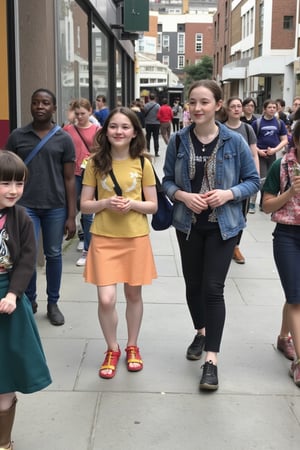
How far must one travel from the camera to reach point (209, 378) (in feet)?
12.1

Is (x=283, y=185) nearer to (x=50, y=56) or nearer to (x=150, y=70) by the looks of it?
(x=50, y=56)

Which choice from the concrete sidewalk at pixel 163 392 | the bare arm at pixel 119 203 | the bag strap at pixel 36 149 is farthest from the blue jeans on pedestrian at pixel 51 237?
the bare arm at pixel 119 203

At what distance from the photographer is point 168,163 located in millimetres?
3953

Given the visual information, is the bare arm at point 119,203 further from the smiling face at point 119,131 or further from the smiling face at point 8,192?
the smiling face at point 8,192

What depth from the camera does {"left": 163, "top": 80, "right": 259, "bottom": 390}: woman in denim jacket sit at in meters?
3.65

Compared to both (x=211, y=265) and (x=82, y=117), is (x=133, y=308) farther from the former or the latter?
(x=82, y=117)

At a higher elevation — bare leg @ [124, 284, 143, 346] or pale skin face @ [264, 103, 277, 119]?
pale skin face @ [264, 103, 277, 119]

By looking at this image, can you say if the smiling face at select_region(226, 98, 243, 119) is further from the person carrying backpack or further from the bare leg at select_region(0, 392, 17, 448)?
the bare leg at select_region(0, 392, 17, 448)

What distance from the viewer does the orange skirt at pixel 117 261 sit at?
3.74 metres

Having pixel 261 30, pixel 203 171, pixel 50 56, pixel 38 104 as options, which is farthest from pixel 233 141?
pixel 261 30

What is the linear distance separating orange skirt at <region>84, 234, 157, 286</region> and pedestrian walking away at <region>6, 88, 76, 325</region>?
107 centimetres

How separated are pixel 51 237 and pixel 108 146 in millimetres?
1337

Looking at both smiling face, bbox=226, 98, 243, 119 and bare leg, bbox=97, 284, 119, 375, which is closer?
bare leg, bbox=97, 284, 119, 375

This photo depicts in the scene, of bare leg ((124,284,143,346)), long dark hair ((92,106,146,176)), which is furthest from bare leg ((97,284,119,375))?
long dark hair ((92,106,146,176))
